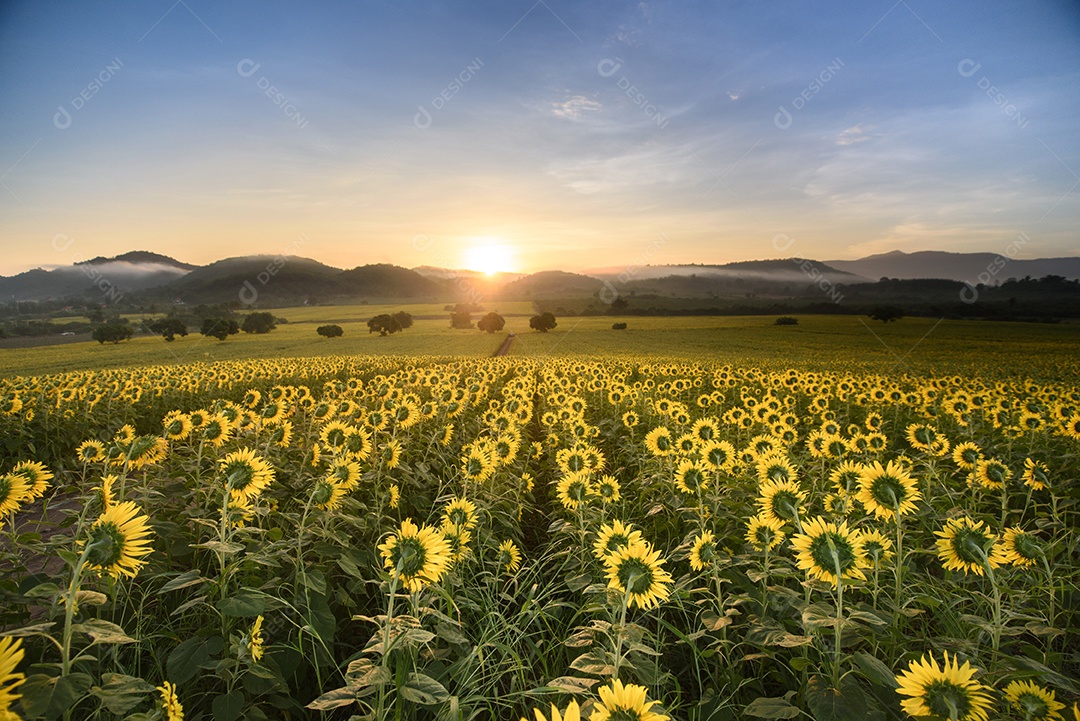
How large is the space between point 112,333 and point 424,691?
71.4 m

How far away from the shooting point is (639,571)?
2377 mm

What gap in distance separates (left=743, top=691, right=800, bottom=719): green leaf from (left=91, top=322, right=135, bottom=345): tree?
72184 mm

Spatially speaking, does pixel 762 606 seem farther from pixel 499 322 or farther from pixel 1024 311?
pixel 1024 311

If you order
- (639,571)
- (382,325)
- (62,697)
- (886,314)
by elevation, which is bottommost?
(382,325)

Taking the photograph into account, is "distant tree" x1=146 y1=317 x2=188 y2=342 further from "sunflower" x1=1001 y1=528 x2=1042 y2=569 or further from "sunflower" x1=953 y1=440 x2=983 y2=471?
"sunflower" x1=1001 y1=528 x2=1042 y2=569

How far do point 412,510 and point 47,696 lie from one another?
172 inches

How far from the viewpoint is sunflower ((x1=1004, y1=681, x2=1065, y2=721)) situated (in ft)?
5.88

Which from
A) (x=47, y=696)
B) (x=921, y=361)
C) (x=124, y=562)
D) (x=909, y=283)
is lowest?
(x=921, y=361)

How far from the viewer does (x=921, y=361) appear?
104ft

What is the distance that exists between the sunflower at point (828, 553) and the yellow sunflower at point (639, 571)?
31.3 inches

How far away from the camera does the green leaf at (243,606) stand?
2535mm

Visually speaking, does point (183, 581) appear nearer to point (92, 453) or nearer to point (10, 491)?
point (10, 491)

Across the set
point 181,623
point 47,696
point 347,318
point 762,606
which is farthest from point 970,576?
point 347,318

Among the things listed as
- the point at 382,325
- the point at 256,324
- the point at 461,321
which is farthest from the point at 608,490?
the point at 461,321
